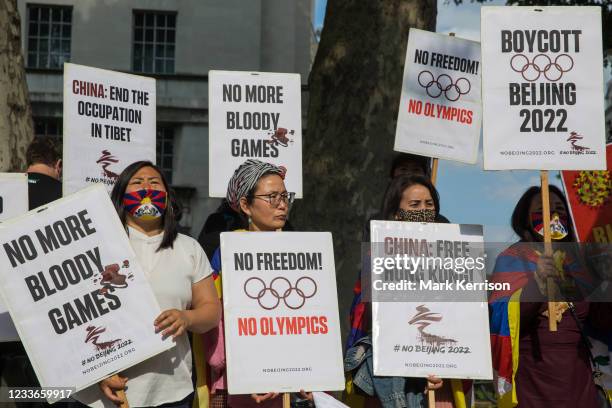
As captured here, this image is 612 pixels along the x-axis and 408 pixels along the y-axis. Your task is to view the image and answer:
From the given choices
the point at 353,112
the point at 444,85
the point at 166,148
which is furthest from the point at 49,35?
the point at 444,85

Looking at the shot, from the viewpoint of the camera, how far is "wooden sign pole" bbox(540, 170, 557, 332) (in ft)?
16.1

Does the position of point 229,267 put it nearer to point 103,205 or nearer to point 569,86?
point 103,205

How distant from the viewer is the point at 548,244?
5070 millimetres

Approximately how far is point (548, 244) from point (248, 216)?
1623 millimetres

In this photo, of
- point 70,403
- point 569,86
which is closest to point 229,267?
point 70,403

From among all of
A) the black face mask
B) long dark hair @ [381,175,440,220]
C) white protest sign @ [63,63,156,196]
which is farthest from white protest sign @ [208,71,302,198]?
the black face mask

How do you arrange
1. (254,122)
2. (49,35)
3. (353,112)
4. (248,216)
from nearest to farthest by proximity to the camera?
(248,216)
(254,122)
(353,112)
(49,35)

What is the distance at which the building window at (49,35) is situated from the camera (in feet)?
79.5

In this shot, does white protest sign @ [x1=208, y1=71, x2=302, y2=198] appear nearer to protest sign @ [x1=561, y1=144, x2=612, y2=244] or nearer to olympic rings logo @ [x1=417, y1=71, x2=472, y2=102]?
olympic rings logo @ [x1=417, y1=71, x2=472, y2=102]

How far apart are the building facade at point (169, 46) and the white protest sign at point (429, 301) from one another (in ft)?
62.3

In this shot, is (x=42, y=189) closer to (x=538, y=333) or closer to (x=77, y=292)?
(x=77, y=292)

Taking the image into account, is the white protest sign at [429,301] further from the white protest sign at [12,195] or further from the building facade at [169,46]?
the building facade at [169,46]

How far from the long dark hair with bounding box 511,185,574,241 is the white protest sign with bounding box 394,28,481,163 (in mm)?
1679

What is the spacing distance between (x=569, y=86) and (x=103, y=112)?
340 cm
